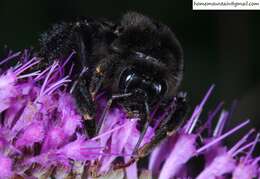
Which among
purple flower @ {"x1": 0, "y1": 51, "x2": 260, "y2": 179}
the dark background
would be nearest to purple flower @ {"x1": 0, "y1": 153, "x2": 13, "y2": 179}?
purple flower @ {"x1": 0, "y1": 51, "x2": 260, "y2": 179}

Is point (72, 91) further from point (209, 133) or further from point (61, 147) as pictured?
point (209, 133)

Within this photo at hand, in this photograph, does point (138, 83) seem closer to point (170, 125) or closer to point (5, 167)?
point (170, 125)

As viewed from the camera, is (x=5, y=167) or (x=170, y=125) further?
(x=170, y=125)

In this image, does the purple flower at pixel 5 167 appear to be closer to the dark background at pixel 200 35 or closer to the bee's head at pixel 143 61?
the bee's head at pixel 143 61

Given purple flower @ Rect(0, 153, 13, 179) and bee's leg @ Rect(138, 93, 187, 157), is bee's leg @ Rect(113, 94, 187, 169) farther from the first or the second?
purple flower @ Rect(0, 153, 13, 179)

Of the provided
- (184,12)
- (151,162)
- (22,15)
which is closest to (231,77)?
(184,12)

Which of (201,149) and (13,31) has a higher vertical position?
(13,31)

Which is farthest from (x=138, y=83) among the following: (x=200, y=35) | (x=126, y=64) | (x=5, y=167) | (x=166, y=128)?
(x=200, y=35)
